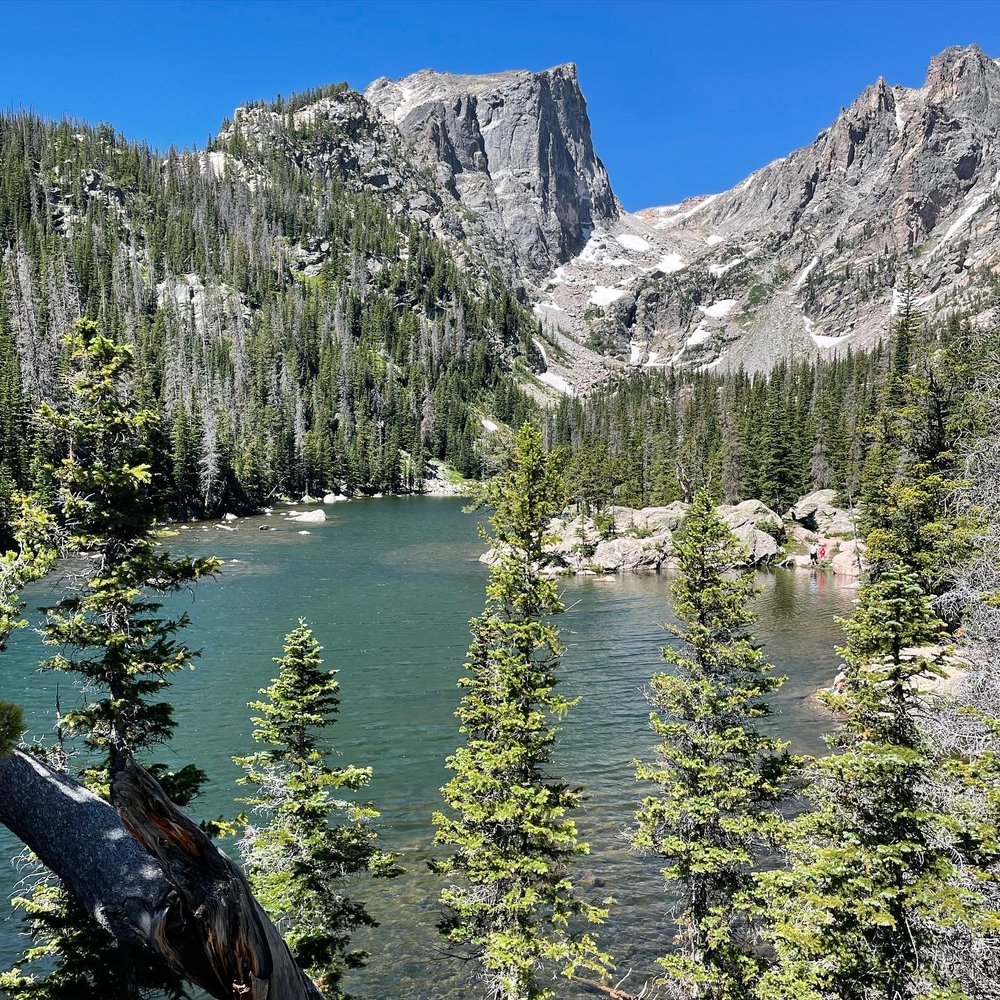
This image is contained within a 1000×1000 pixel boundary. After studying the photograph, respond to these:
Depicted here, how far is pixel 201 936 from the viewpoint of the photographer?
13.0 feet

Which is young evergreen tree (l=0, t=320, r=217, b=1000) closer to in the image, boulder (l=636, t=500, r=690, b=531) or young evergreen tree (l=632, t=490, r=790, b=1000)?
young evergreen tree (l=632, t=490, r=790, b=1000)

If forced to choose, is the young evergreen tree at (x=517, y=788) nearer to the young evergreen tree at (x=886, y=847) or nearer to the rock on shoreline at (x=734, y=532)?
the young evergreen tree at (x=886, y=847)

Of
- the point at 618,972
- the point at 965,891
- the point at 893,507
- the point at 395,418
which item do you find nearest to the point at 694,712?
the point at 965,891

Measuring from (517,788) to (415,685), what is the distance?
26.1 m

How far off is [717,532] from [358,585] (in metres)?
50.6

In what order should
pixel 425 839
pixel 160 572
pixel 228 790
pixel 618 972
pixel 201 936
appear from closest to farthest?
pixel 201 936 < pixel 160 572 < pixel 618 972 < pixel 425 839 < pixel 228 790

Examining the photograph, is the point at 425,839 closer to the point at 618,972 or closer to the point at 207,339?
the point at 618,972

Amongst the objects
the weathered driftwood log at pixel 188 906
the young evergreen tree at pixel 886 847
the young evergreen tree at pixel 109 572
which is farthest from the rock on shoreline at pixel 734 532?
the weathered driftwood log at pixel 188 906

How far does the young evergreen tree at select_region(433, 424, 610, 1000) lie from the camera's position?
14461mm

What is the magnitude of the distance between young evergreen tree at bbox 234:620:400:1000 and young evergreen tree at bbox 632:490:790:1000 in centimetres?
683

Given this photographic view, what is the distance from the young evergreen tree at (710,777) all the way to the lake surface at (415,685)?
4210 mm

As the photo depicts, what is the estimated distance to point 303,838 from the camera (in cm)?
1382

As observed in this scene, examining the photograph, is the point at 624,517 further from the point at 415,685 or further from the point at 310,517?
the point at 415,685

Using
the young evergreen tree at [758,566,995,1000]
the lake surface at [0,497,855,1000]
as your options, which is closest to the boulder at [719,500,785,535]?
the lake surface at [0,497,855,1000]
